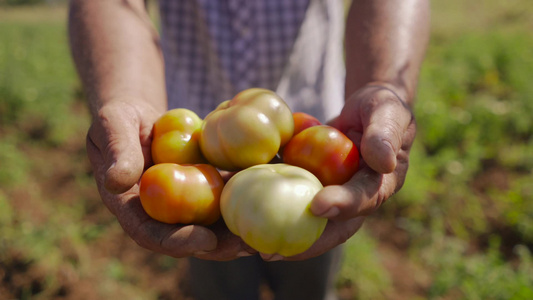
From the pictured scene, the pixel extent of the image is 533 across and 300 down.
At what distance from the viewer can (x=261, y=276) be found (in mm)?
2580

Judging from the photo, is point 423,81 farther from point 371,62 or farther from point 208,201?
point 208,201

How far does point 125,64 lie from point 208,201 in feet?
2.53

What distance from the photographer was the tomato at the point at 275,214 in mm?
1427

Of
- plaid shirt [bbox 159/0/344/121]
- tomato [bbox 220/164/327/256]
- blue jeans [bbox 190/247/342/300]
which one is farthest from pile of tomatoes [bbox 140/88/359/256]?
blue jeans [bbox 190/247/342/300]

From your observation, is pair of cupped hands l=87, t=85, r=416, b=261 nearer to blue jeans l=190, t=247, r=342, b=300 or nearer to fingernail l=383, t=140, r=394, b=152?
fingernail l=383, t=140, r=394, b=152

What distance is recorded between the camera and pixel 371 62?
1.98m

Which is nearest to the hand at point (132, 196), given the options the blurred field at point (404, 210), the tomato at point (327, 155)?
the tomato at point (327, 155)

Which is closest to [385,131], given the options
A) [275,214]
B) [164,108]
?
[275,214]

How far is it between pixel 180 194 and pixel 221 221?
257 mm

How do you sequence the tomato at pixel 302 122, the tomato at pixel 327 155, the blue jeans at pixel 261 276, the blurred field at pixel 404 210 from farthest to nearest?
the blurred field at pixel 404 210 → the blue jeans at pixel 261 276 → the tomato at pixel 302 122 → the tomato at pixel 327 155

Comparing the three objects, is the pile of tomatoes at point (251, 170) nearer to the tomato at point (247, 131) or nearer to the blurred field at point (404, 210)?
the tomato at point (247, 131)

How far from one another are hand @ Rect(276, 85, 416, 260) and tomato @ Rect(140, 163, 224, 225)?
37cm

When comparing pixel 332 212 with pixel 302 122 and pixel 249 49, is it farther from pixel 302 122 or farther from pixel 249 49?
pixel 249 49

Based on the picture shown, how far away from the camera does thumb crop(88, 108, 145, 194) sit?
1.46 metres
